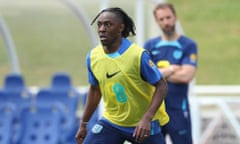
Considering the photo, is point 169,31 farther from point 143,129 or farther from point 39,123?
point 39,123

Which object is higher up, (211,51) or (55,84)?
(55,84)

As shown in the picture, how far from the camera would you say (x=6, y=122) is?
1166 centimetres

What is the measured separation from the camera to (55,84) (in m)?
11.9

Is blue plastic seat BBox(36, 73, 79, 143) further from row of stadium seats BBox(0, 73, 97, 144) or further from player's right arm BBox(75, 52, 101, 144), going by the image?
A: player's right arm BBox(75, 52, 101, 144)

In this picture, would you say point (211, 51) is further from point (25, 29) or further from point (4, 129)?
point (4, 129)

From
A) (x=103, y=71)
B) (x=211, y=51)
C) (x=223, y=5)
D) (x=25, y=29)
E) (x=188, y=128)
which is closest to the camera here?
(x=103, y=71)


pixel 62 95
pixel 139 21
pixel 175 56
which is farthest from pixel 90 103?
pixel 62 95

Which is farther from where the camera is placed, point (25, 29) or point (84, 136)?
point (25, 29)

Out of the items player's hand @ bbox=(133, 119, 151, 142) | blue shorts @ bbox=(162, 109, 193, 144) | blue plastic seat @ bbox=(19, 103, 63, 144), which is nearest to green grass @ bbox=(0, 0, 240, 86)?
blue plastic seat @ bbox=(19, 103, 63, 144)

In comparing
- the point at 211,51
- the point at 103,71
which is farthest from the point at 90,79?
the point at 211,51

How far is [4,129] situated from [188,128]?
13.4 feet

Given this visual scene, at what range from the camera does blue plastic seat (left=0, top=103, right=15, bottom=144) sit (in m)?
11.6

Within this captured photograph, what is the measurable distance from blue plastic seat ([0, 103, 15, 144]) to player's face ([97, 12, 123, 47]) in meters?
5.26

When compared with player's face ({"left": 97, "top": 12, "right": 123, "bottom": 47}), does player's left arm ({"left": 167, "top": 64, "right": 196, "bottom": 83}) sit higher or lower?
lower
